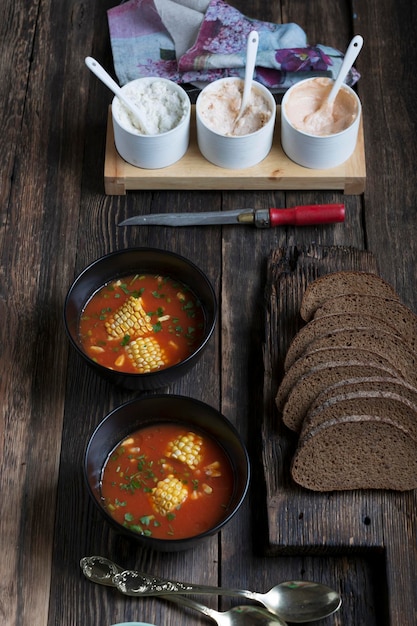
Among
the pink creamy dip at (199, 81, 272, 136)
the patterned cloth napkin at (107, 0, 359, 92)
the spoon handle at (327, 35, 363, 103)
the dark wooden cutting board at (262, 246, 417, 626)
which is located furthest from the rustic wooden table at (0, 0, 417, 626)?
the spoon handle at (327, 35, 363, 103)

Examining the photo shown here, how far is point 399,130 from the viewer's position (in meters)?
3.30

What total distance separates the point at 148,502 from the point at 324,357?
632 mm

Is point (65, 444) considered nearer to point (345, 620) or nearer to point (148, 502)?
point (148, 502)

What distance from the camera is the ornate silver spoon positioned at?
7.95ft

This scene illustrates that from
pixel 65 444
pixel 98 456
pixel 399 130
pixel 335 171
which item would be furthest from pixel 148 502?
pixel 399 130

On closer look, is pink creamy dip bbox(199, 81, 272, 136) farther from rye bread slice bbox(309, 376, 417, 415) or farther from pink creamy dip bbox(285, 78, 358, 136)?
rye bread slice bbox(309, 376, 417, 415)

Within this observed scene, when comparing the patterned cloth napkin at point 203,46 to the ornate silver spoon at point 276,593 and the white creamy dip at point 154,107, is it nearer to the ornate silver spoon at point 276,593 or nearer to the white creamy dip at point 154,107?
the white creamy dip at point 154,107

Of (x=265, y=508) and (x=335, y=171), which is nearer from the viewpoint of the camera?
(x=265, y=508)

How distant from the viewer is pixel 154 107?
3092 millimetres

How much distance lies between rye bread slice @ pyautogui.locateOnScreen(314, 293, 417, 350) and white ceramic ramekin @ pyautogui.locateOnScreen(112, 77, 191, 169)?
0.78 meters

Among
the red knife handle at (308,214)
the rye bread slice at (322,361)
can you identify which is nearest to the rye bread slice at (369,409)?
the rye bread slice at (322,361)

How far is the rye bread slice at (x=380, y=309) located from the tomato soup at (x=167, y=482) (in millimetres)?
526

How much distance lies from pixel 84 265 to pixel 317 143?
2.83ft

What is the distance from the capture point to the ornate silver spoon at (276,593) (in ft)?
7.95
